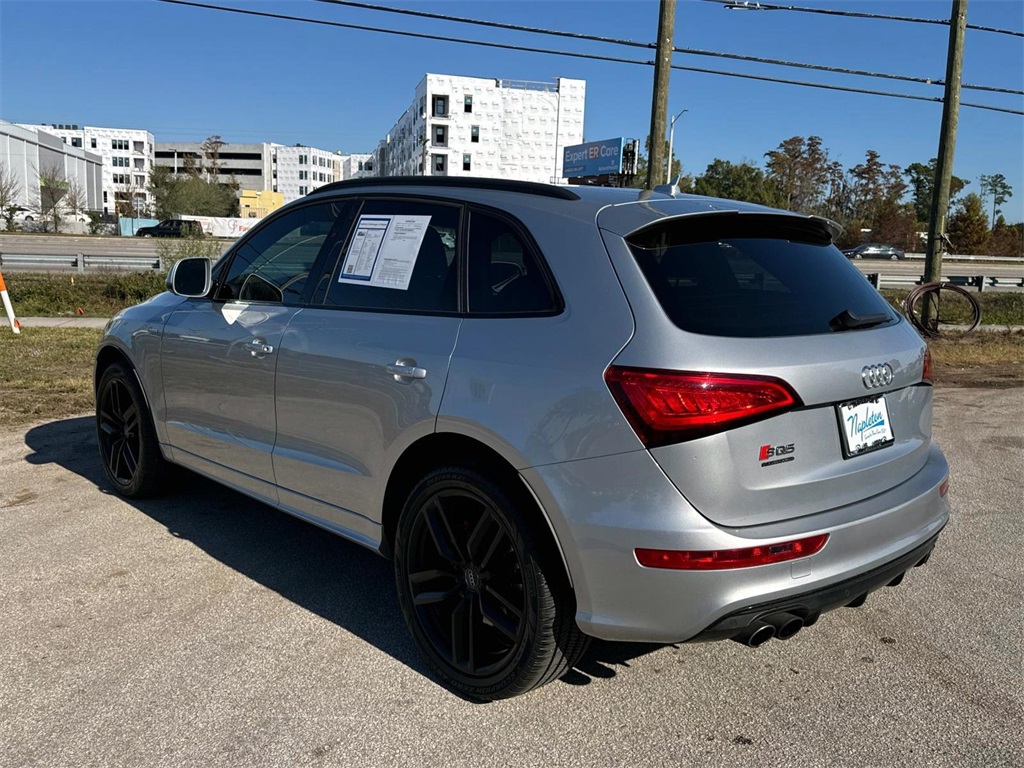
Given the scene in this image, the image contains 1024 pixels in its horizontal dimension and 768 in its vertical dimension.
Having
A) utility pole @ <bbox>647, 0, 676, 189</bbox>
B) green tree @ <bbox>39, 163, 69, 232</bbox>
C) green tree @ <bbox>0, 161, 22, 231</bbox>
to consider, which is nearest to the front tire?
utility pole @ <bbox>647, 0, 676, 189</bbox>

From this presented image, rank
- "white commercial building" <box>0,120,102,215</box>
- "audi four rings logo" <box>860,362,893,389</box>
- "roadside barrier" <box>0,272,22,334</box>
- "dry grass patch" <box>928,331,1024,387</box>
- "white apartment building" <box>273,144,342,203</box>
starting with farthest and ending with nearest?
"white apartment building" <box>273,144,342,203</box> → "white commercial building" <box>0,120,102,215</box> → "roadside barrier" <box>0,272,22,334</box> → "dry grass patch" <box>928,331,1024,387</box> → "audi four rings logo" <box>860,362,893,389</box>

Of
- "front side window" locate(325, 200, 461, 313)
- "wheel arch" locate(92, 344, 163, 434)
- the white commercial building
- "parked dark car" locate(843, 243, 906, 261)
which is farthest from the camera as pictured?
the white commercial building

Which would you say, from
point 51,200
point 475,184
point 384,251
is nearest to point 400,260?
point 384,251

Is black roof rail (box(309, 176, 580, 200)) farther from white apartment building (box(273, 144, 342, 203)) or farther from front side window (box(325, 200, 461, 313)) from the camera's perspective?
white apartment building (box(273, 144, 342, 203))

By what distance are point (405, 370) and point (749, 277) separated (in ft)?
4.18

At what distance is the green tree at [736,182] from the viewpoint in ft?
225

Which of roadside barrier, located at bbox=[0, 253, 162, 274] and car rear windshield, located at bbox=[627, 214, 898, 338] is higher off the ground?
car rear windshield, located at bbox=[627, 214, 898, 338]

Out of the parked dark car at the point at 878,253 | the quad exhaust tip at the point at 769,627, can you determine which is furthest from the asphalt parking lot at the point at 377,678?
the parked dark car at the point at 878,253

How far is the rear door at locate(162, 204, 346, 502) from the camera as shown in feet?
13.0

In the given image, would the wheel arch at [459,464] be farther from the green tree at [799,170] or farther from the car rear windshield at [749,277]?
the green tree at [799,170]

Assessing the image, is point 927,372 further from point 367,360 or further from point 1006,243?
point 1006,243

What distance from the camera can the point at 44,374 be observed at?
9.23 meters

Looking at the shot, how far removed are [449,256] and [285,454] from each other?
1.24 meters

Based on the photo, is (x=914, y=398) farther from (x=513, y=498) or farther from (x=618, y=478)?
(x=513, y=498)
